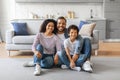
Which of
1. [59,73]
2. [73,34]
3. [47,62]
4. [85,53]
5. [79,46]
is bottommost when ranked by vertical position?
[59,73]

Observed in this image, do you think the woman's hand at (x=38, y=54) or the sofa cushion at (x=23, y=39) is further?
the sofa cushion at (x=23, y=39)

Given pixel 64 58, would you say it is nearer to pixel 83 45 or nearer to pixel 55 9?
pixel 83 45

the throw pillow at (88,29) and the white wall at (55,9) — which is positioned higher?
the white wall at (55,9)

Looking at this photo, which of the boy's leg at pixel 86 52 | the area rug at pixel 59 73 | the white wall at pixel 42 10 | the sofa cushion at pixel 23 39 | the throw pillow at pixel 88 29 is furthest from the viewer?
the white wall at pixel 42 10

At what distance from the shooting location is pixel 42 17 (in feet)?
25.1

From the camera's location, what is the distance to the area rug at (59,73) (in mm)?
3625

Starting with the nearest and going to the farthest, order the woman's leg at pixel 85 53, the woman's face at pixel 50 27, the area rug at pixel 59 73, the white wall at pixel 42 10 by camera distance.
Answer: the area rug at pixel 59 73 → the woman's leg at pixel 85 53 → the woman's face at pixel 50 27 → the white wall at pixel 42 10

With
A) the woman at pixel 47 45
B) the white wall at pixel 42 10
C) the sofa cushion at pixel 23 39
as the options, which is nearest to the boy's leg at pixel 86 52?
the woman at pixel 47 45

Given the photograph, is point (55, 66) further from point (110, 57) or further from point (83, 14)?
point (83, 14)

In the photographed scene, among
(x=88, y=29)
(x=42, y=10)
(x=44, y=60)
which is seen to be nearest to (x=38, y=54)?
(x=44, y=60)

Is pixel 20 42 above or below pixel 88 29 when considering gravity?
below

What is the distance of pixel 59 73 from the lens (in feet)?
12.6

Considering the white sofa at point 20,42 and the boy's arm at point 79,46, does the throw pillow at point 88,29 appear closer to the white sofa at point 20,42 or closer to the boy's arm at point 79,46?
the white sofa at point 20,42

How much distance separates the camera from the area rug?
11.9 ft
